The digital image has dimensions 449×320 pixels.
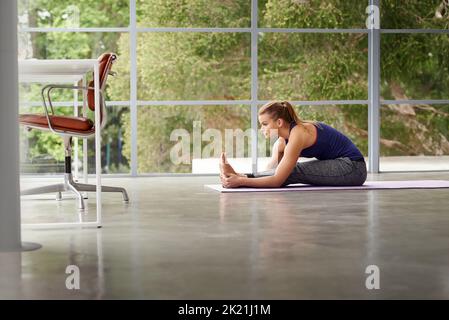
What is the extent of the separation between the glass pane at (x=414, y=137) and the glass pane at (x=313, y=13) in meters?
1.07

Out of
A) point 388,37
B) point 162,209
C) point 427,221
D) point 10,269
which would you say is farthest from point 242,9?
point 10,269

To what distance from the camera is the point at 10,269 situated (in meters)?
2.93

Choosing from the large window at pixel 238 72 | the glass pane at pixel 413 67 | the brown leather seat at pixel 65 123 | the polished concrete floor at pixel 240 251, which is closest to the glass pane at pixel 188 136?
the large window at pixel 238 72

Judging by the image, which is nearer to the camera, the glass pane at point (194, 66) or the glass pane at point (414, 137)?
the glass pane at point (194, 66)

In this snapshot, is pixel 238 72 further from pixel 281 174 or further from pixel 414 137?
pixel 281 174

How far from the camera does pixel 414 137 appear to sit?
9.17 metres

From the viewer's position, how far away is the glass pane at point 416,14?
9.40 m

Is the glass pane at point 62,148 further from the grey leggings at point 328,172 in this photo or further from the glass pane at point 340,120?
the grey leggings at point 328,172

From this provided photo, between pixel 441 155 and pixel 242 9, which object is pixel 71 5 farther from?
pixel 441 155

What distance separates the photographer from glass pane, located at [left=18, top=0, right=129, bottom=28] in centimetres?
871

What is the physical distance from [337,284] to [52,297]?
873 millimetres

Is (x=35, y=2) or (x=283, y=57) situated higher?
(x=35, y=2)

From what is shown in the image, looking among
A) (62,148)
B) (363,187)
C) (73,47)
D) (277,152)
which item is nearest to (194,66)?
(73,47)
